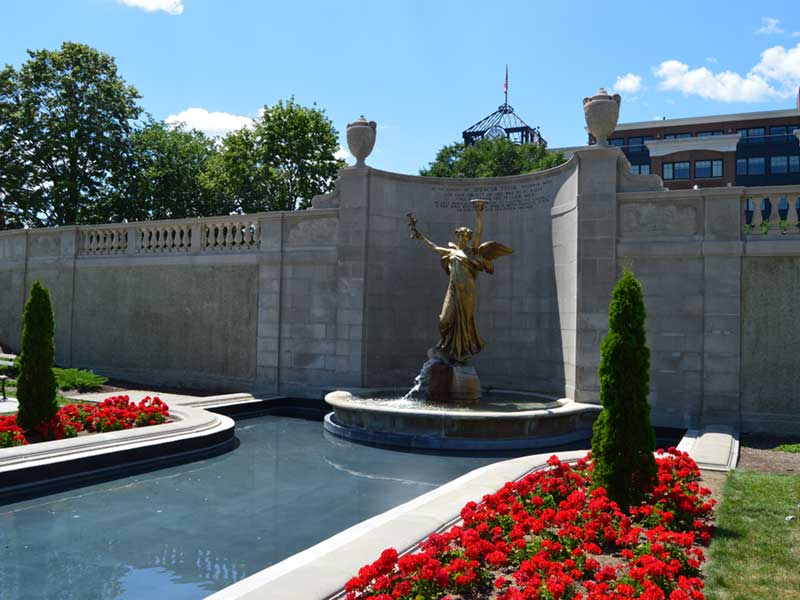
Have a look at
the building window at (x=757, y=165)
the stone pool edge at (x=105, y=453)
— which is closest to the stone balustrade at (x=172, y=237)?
the stone pool edge at (x=105, y=453)

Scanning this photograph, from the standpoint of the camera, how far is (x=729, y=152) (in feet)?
201

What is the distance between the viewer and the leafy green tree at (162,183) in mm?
33938

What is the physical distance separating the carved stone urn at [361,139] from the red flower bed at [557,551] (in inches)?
436

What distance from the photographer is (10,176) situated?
3122cm

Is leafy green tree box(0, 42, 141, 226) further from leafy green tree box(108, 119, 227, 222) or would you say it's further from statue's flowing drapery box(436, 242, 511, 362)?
statue's flowing drapery box(436, 242, 511, 362)

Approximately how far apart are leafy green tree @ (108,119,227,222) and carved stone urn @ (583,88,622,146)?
1023 inches

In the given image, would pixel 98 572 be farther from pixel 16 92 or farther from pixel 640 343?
pixel 16 92

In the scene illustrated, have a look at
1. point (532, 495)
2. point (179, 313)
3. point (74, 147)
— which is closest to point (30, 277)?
point (179, 313)

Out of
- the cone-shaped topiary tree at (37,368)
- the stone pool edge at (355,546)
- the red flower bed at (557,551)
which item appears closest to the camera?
the red flower bed at (557,551)

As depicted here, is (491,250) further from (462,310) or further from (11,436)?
(11,436)

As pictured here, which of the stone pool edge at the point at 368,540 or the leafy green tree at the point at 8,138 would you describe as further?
the leafy green tree at the point at 8,138

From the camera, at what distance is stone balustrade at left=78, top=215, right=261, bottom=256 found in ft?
59.3

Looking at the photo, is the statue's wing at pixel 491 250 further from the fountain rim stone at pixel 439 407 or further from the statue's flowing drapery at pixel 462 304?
the fountain rim stone at pixel 439 407

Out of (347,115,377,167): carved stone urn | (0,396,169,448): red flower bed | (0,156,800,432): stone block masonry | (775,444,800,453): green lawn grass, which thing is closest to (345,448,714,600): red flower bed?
(775,444,800,453): green lawn grass
